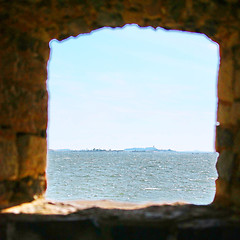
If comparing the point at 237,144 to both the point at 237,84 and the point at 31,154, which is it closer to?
the point at 237,84

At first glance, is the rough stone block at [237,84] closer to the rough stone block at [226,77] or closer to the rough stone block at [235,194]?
the rough stone block at [226,77]

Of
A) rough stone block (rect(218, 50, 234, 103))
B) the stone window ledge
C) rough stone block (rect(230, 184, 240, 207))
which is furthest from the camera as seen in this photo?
rough stone block (rect(218, 50, 234, 103))

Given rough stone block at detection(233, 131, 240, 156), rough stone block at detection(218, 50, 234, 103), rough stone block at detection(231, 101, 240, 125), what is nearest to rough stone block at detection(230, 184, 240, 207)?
rough stone block at detection(233, 131, 240, 156)

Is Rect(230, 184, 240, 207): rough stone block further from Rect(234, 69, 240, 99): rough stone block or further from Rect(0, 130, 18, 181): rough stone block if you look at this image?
Rect(0, 130, 18, 181): rough stone block

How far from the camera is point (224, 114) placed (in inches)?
109

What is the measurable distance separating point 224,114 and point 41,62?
60.1 inches

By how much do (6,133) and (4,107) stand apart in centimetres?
19

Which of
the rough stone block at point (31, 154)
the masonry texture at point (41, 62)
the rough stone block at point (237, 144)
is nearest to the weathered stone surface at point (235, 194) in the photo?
the masonry texture at point (41, 62)

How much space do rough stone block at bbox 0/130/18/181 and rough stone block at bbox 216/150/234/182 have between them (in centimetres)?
157

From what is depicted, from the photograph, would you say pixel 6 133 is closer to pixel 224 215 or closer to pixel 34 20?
pixel 34 20

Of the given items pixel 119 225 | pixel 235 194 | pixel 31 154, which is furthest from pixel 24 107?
pixel 235 194

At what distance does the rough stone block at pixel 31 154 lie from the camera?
2.77m

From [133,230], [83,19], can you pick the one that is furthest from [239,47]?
[133,230]

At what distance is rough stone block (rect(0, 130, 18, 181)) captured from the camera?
2.62 m
